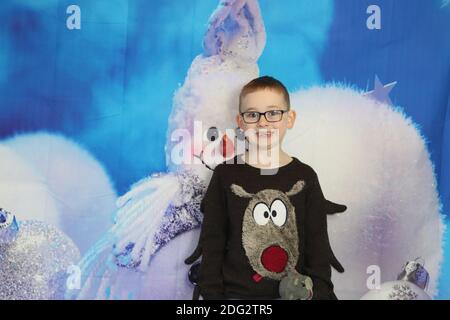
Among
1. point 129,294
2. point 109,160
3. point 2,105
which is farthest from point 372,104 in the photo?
point 2,105

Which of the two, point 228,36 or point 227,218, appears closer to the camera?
point 227,218

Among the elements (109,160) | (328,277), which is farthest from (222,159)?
(328,277)

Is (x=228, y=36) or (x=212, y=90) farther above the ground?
(x=228, y=36)

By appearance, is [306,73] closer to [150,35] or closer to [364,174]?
[364,174]

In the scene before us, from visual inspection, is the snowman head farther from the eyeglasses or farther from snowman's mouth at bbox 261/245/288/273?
snowman's mouth at bbox 261/245/288/273

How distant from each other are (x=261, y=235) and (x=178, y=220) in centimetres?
30

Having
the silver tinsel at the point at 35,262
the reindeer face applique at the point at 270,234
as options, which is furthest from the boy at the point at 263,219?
the silver tinsel at the point at 35,262

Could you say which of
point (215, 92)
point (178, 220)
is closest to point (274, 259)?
point (178, 220)

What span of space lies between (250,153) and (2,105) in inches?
31.5

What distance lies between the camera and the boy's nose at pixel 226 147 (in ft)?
5.39

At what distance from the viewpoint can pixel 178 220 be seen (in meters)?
1.63

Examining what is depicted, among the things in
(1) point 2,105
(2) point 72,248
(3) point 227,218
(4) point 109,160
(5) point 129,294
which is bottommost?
(5) point 129,294

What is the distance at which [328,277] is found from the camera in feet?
4.82

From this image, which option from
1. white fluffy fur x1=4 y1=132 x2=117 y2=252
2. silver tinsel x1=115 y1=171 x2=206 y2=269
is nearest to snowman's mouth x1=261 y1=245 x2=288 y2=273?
silver tinsel x1=115 y1=171 x2=206 y2=269
